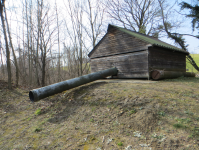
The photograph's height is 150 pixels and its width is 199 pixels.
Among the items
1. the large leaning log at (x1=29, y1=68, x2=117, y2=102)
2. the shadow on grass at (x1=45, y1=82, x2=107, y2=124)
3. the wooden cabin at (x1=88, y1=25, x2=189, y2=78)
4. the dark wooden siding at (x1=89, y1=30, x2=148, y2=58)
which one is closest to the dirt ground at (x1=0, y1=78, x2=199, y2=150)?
the shadow on grass at (x1=45, y1=82, x2=107, y2=124)

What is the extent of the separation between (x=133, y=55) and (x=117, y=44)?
1.99 metres

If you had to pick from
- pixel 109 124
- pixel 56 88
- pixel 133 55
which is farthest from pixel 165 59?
pixel 56 88

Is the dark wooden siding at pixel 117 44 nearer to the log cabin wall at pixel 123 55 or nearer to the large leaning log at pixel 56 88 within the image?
the log cabin wall at pixel 123 55

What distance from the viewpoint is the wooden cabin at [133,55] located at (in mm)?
9062

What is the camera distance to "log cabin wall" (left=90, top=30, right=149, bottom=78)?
30.3 feet

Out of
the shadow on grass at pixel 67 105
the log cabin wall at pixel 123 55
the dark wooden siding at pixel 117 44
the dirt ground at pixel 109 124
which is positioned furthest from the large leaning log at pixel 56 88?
the dark wooden siding at pixel 117 44

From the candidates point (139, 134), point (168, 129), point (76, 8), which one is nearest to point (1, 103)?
point (139, 134)

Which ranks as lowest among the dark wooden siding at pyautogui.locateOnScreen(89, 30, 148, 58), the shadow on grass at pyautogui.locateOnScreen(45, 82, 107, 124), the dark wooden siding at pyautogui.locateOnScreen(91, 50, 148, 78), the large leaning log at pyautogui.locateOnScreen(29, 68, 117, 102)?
the shadow on grass at pyautogui.locateOnScreen(45, 82, 107, 124)

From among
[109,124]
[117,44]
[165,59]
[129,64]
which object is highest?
[117,44]

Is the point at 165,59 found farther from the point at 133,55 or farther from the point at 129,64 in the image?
the point at 129,64

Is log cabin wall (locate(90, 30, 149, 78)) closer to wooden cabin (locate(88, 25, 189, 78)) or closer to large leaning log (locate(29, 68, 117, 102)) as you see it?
wooden cabin (locate(88, 25, 189, 78))

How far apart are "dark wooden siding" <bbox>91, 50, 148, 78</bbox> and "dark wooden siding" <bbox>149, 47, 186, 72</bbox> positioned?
1.64ft

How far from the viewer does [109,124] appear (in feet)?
12.4

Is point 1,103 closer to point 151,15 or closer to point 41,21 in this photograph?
point 41,21
